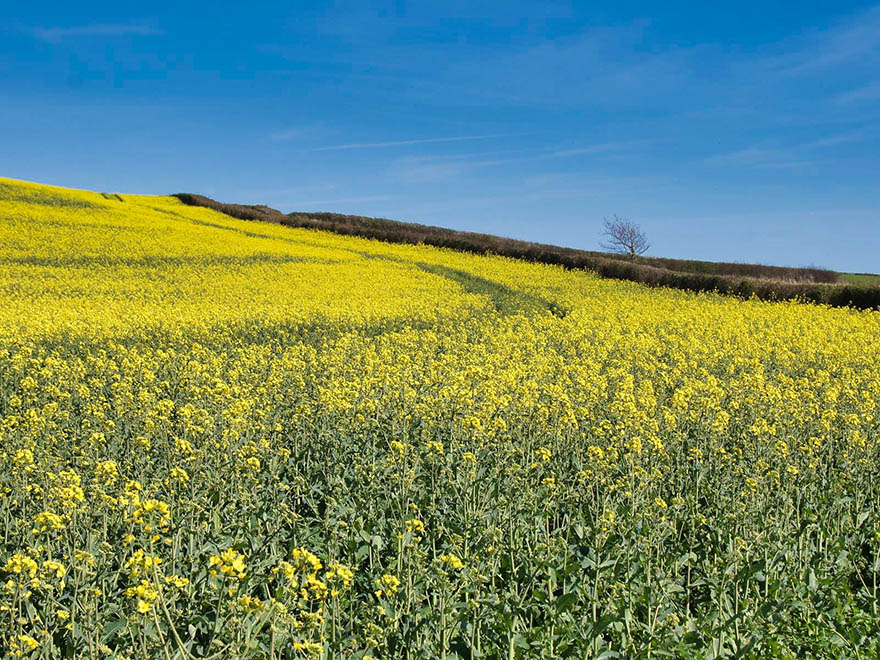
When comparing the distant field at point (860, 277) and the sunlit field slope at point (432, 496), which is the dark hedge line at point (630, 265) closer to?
the distant field at point (860, 277)

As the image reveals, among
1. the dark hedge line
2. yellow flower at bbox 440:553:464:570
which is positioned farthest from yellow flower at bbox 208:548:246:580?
the dark hedge line

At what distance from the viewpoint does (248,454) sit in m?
6.32

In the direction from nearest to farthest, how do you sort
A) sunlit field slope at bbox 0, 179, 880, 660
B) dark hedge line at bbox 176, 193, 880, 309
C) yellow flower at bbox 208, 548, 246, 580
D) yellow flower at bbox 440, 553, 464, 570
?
yellow flower at bbox 208, 548, 246, 580 → yellow flower at bbox 440, 553, 464, 570 → sunlit field slope at bbox 0, 179, 880, 660 → dark hedge line at bbox 176, 193, 880, 309

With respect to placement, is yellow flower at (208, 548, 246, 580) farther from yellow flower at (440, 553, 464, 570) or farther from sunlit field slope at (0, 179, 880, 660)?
yellow flower at (440, 553, 464, 570)

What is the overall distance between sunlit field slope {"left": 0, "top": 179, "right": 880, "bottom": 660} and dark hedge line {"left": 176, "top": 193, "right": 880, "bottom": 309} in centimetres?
1241

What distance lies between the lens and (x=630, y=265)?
105ft

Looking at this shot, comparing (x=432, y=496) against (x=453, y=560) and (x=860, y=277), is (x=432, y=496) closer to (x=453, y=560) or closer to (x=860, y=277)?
(x=453, y=560)

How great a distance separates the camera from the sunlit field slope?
13.5 feet

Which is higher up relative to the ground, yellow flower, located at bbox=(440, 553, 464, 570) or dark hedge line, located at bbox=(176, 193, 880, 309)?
dark hedge line, located at bbox=(176, 193, 880, 309)

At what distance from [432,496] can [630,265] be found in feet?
93.2

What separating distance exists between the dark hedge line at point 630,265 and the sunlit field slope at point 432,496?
12413mm

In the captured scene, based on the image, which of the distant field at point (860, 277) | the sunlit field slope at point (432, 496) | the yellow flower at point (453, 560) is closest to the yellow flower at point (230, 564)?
the sunlit field slope at point (432, 496)

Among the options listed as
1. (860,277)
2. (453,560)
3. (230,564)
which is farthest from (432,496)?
(860,277)

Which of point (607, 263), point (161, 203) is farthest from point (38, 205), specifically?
point (607, 263)
